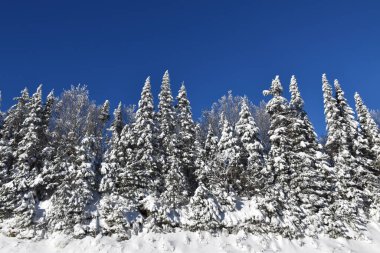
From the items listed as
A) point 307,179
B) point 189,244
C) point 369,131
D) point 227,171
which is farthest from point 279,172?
point 369,131

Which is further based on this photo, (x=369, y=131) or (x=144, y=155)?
(x=369, y=131)

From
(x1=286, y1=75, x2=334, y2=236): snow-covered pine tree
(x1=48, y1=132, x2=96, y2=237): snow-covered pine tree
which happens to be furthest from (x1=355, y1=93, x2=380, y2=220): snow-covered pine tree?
(x1=48, y1=132, x2=96, y2=237): snow-covered pine tree

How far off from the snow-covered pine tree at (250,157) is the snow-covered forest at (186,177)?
13 centimetres

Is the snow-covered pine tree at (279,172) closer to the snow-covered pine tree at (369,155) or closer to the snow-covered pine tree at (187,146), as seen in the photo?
the snow-covered pine tree at (187,146)

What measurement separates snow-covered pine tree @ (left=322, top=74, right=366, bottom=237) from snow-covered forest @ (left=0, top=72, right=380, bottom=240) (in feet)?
0.40

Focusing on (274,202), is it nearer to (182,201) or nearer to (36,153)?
(182,201)

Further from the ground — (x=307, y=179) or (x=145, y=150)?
(x=145, y=150)

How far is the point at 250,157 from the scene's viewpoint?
119 ft

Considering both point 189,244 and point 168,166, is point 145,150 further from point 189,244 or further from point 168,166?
point 189,244

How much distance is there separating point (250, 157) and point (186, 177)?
7245mm

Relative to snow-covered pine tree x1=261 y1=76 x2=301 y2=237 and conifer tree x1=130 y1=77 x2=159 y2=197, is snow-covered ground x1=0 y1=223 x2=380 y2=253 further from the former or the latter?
conifer tree x1=130 y1=77 x2=159 y2=197

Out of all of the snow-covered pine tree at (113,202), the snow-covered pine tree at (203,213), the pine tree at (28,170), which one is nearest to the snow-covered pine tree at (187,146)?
the snow-covered pine tree at (203,213)

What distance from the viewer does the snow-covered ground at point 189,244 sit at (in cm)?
2652

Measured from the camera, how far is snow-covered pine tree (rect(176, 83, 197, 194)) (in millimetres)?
36906
